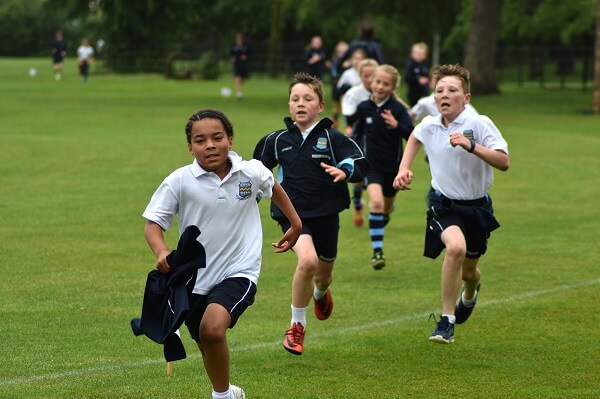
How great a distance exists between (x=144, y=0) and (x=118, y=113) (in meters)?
23.8

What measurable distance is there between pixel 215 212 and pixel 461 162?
2972 mm

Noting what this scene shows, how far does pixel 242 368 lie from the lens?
8617 millimetres

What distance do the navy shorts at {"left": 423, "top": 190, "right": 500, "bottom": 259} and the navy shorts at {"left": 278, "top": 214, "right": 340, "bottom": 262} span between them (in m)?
0.72

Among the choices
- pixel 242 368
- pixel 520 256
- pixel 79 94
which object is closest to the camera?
pixel 242 368

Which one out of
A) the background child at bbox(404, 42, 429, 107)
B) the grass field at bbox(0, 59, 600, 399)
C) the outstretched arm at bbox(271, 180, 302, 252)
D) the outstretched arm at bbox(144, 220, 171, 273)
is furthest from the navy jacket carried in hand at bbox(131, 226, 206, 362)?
the background child at bbox(404, 42, 429, 107)

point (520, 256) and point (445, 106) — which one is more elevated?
point (445, 106)

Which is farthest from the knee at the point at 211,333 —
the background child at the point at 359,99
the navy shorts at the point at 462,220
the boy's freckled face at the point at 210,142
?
the background child at the point at 359,99

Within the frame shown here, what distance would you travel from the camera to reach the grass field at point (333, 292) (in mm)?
8250

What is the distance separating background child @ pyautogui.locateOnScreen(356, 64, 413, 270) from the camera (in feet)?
43.6

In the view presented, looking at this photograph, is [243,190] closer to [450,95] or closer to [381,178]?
[450,95]

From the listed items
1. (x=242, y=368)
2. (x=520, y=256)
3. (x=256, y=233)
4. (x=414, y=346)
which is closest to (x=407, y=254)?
(x=520, y=256)

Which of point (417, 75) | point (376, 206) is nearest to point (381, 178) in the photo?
point (376, 206)

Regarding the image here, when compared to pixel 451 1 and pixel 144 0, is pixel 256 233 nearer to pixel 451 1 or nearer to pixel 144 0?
pixel 451 1

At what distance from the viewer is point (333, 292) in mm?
11781
